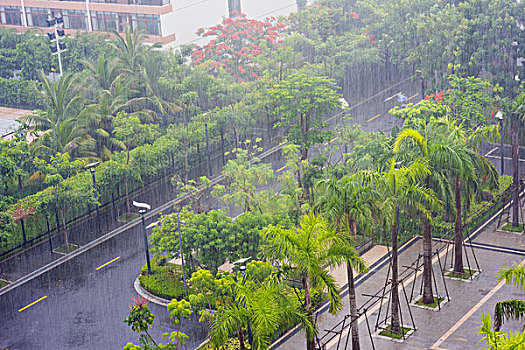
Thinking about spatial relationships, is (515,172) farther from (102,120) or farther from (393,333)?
(102,120)

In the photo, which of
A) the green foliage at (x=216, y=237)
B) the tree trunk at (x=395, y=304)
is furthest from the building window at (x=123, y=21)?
the tree trunk at (x=395, y=304)

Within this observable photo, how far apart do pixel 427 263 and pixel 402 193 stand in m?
4.97

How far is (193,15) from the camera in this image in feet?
230

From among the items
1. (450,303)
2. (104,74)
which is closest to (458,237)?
(450,303)

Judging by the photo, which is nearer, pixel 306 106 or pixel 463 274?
pixel 463 274

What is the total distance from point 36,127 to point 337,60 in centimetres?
2380

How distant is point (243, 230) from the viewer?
35.7 meters

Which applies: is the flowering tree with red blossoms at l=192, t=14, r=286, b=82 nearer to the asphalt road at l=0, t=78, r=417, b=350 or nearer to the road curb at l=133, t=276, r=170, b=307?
the asphalt road at l=0, t=78, r=417, b=350

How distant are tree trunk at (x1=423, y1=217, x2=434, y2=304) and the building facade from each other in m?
40.0

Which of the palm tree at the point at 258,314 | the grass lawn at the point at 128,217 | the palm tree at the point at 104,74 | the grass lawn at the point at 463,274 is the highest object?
the palm tree at the point at 104,74

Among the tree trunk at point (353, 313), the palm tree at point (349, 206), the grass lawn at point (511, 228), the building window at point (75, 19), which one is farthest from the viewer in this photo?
the building window at point (75, 19)

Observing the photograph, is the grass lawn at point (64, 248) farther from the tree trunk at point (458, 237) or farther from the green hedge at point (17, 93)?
the green hedge at point (17, 93)

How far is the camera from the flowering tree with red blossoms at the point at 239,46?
60.5m

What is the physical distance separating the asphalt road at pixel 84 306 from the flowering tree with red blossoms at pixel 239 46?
21.2 metres
